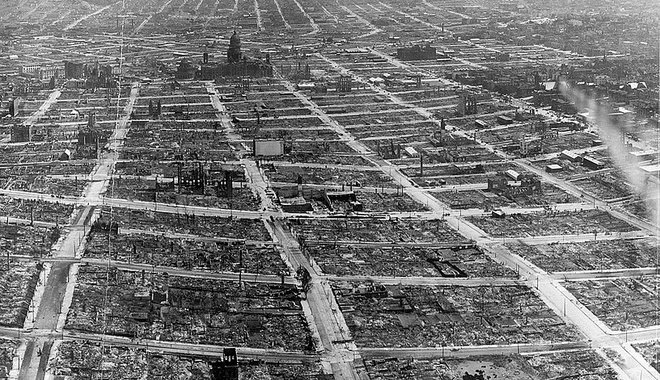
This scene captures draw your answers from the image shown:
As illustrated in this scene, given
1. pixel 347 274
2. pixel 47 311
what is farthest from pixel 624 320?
pixel 47 311

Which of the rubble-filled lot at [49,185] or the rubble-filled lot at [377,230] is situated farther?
the rubble-filled lot at [49,185]

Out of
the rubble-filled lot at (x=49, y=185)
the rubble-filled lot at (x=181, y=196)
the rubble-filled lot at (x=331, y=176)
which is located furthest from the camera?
the rubble-filled lot at (x=331, y=176)

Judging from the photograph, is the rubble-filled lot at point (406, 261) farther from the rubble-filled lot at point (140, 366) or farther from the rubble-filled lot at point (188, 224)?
the rubble-filled lot at point (140, 366)

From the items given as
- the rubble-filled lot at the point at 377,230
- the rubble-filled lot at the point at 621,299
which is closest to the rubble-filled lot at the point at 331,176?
the rubble-filled lot at the point at 377,230

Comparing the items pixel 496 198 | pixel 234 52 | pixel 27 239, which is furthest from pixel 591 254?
pixel 234 52

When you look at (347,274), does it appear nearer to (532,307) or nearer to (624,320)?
(532,307)

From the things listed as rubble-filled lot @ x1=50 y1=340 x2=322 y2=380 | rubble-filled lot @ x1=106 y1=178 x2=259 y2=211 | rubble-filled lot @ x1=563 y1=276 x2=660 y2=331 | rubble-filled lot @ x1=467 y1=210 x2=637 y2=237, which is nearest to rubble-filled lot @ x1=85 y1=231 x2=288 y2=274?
rubble-filled lot @ x1=106 y1=178 x2=259 y2=211

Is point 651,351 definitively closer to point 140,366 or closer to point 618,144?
point 140,366

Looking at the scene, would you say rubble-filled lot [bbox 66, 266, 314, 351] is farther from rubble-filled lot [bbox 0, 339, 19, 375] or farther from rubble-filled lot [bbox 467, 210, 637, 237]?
rubble-filled lot [bbox 467, 210, 637, 237]
